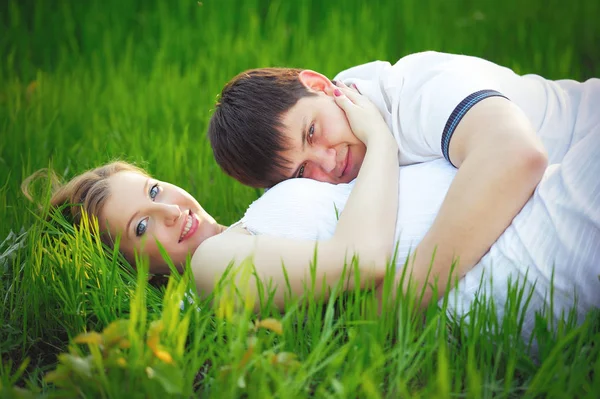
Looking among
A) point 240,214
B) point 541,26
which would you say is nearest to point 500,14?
point 541,26

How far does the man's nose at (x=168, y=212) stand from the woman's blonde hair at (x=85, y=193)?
176mm

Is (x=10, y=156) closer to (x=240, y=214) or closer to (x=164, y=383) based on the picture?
(x=240, y=214)

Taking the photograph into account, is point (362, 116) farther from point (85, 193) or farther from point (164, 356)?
point (164, 356)

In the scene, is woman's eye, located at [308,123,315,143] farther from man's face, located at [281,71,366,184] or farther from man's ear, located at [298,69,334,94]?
man's ear, located at [298,69,334,94]

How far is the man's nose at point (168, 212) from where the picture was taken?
2.31m

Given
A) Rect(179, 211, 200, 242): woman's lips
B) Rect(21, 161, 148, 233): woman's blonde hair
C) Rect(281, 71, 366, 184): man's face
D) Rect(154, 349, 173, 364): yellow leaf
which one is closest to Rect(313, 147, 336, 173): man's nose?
Rect(281, 71, 366, 184): man's face

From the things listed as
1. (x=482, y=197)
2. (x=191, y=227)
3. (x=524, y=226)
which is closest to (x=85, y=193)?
(x=191, y=227)

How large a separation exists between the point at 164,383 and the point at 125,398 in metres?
0.13

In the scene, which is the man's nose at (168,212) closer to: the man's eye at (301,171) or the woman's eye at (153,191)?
the woman's eye at (153,191)

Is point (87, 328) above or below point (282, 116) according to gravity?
below

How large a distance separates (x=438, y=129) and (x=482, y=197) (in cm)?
29

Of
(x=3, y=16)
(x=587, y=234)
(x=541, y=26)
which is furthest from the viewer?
(x=3, y=16)

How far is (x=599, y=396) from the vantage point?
1.52 m

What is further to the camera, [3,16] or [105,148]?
[3,16]
